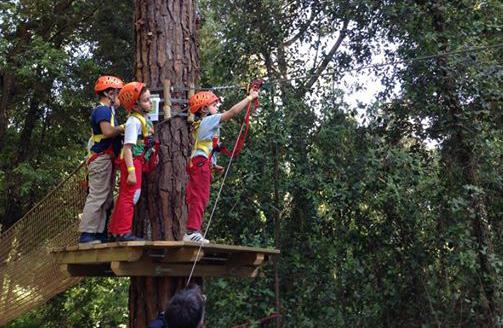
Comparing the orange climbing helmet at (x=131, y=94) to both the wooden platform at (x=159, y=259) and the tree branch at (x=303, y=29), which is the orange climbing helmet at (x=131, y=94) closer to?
the wooden platform at (x=159, y=259)

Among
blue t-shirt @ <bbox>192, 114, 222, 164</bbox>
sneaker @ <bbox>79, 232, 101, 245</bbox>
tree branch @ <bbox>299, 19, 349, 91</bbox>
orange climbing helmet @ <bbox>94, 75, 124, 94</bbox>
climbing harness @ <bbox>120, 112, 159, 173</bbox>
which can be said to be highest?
tree branch @ <bbox>299, 19, 349, 91</bbox>

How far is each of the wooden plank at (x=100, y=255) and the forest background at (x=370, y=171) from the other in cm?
149

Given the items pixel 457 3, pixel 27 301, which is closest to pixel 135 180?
pixel 27 301

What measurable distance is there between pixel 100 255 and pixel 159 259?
247 millimetres

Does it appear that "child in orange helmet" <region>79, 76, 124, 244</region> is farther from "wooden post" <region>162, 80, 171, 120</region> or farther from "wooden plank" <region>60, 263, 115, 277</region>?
"wooden post" <region>162, 80, 171, 120</region>

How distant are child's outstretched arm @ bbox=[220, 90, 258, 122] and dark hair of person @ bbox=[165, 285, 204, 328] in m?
1.08

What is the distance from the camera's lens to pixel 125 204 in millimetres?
2373

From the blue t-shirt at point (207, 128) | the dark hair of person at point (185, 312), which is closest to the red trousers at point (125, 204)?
the blue t-shirt at point (207, 128)

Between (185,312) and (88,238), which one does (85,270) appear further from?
(185,312)

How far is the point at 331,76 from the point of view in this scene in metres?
4.29

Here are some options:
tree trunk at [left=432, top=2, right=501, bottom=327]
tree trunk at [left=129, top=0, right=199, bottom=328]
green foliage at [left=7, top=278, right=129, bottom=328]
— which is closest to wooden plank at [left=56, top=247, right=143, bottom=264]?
tree trunk at [left=129, top=0, right=199, bottom=328]

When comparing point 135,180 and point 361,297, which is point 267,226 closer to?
point 361,297

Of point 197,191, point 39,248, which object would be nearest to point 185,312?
point 197,191

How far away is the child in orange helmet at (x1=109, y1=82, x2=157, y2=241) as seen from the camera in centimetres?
235
